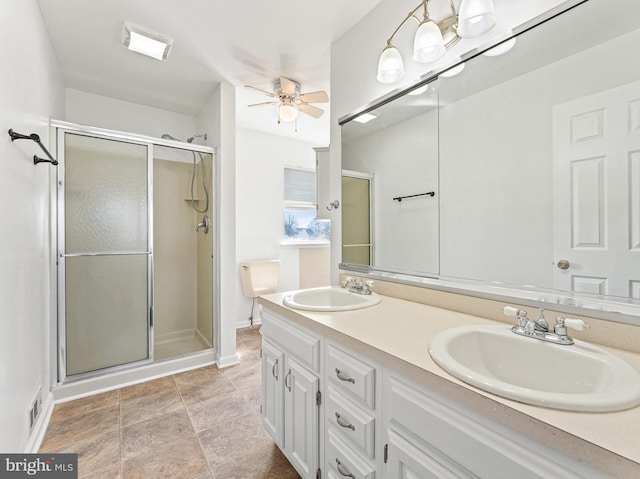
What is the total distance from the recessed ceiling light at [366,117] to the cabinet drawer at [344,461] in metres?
1.63

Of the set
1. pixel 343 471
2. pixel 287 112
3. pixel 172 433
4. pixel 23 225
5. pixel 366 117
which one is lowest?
pixel 172 433

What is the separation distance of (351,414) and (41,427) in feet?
6.45

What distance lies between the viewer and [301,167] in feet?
13.4

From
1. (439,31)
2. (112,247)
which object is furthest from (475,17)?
(112,247)

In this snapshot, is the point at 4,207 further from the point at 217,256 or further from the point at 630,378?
the point at 630,378

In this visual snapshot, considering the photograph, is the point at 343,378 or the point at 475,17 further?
the point at 475,17

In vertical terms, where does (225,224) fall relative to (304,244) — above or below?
above

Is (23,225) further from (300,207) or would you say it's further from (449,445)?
(300,207)

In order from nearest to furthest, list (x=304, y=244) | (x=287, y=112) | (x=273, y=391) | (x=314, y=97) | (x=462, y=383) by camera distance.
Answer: (x=462, y=383) → (x=273, y=391) → (x=314, y=97) → (x=287, y=112) → (x=304, y=244)

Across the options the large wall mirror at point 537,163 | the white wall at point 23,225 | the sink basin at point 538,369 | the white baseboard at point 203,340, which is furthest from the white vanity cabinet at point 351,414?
the white baseboard at point 203,340

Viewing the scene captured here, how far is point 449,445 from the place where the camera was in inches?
26.9

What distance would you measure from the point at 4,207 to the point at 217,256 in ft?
5.05

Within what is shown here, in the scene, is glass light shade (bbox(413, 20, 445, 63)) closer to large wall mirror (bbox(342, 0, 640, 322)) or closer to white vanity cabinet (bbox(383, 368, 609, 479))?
large wall mirror (bbox(342, 0, 640, 322))

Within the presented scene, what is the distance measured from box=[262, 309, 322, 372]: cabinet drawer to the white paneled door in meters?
0.92
